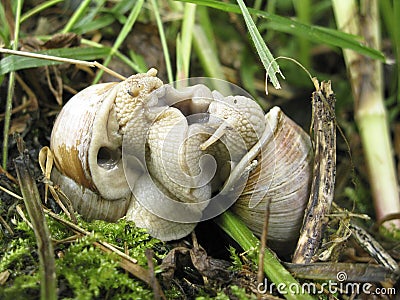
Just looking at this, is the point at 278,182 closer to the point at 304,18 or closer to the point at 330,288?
the point at 330,288

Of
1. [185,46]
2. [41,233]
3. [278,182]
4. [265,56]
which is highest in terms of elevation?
[185,46]

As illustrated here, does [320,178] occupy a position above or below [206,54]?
below

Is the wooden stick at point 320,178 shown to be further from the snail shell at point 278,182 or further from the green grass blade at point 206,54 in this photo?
the green grass blade at point 206,54

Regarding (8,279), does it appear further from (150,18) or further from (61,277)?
(150,18)

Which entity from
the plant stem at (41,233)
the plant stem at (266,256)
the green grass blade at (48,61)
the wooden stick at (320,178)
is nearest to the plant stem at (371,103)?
the wooden stick at (320,178)

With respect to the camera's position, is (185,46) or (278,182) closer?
(278,182)

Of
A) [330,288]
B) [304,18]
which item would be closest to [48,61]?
[330,288]

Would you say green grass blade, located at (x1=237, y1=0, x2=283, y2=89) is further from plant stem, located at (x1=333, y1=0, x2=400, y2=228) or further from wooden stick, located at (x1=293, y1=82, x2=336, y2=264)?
plant stem, located at (x1=333, y1=0, x2=400, y2=228)
